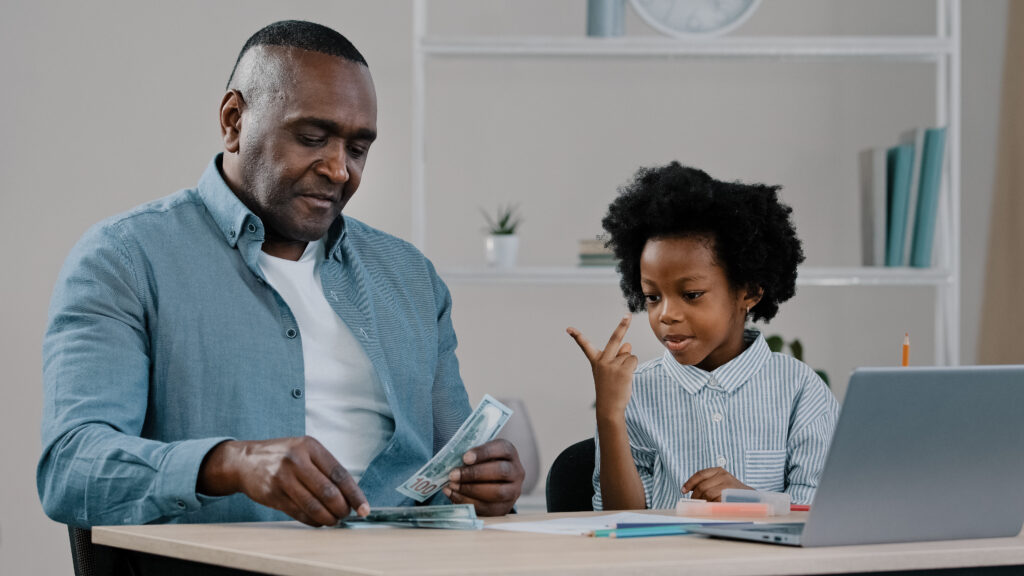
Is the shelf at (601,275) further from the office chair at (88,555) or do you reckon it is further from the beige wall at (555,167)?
the office chair at (88,555)

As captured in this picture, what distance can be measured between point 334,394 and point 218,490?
1.40 feet

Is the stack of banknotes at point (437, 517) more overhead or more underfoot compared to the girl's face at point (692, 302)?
Answer: more underfoot

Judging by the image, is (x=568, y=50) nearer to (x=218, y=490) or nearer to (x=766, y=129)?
(x=766, y=129)

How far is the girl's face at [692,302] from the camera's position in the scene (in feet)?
5.63

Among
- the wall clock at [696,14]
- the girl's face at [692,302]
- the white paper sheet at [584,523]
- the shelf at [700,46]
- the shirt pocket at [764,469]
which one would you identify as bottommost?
the shirt pocket at [764,469]

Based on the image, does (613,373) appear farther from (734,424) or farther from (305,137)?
(305,137)

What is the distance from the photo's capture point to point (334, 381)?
5.18ft

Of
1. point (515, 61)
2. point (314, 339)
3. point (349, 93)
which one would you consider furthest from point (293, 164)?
point (515, 61)

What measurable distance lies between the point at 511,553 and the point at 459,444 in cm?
37

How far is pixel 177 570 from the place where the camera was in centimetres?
104

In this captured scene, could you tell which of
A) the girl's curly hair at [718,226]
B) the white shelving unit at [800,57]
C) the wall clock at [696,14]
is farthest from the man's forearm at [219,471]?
the wall clock at [696,14]

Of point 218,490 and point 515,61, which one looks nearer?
point 218,490

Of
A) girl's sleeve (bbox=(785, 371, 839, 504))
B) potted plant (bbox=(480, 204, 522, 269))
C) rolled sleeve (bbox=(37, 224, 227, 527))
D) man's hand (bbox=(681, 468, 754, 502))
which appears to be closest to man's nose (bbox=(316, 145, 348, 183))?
rolled sleeve (bbox=(37, 224, 227, 527))

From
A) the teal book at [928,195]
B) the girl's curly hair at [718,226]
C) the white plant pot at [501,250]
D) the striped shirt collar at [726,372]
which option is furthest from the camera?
the white plant pot at [501,250]
